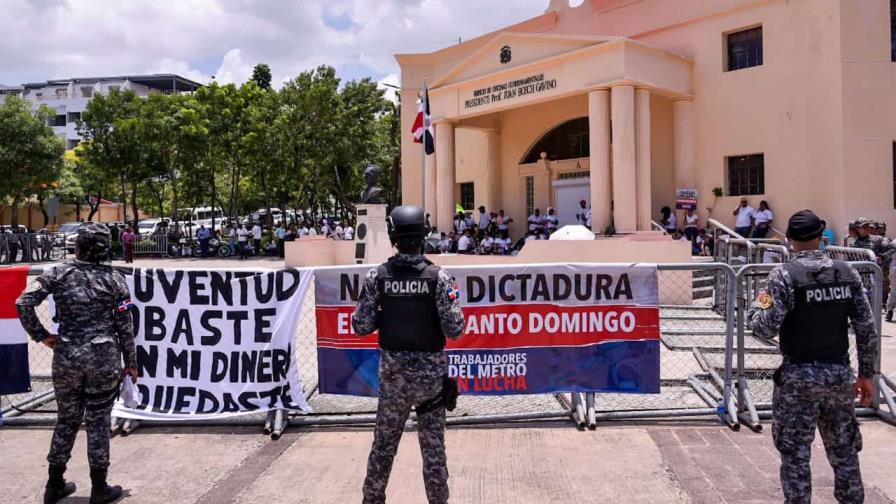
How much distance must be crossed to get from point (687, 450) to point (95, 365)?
4.24 m

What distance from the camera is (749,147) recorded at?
17.4m

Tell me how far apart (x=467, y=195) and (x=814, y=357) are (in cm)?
2197

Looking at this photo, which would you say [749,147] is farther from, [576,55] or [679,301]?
[679,301]

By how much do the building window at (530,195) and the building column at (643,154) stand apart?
659 centimetres

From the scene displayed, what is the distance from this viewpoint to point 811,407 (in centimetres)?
339

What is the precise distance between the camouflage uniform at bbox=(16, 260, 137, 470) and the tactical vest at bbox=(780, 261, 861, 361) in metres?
4.11

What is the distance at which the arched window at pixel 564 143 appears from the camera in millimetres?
21516

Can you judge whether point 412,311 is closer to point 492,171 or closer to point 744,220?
point 744,220

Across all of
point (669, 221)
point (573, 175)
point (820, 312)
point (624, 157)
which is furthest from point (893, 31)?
point (820, 312)

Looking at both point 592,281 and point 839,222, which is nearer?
point 592,281

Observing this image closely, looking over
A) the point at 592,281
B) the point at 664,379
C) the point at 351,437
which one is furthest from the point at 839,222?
the point at 351,437

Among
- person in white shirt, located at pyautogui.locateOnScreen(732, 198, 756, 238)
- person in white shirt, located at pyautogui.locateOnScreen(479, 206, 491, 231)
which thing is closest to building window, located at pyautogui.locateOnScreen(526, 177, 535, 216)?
person in white shirt, located at pyautogui.locateOnScreen(479, 206, 491, 231)

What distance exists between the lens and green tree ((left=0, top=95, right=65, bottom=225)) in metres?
29.5

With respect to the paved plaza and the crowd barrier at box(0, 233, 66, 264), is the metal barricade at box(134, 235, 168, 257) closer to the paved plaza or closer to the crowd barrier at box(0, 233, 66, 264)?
the crowd barrier at box(0, 233, 66, 264)
